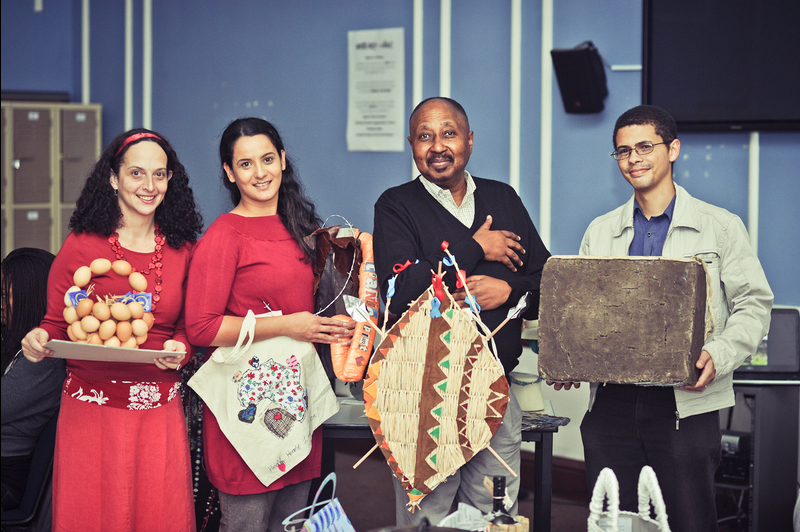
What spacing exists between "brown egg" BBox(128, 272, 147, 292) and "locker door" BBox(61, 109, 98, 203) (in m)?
2.97

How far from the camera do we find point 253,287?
1888 millimetres

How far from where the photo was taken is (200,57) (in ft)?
14.3

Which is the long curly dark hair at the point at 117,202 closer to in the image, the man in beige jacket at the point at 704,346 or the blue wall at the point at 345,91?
the man in beige jacket at the point at 704,346

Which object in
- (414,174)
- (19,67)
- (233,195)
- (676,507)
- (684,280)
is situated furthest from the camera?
(19,67)

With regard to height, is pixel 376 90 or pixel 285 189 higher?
pixel 376 90

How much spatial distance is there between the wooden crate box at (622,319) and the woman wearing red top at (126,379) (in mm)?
984

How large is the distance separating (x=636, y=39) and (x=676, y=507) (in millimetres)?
2530

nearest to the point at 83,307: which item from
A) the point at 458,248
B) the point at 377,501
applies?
the point at 458,248

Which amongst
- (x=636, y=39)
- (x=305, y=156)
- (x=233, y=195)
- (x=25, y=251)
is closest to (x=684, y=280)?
(x=233, y=195)

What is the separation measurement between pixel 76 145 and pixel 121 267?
120 inches

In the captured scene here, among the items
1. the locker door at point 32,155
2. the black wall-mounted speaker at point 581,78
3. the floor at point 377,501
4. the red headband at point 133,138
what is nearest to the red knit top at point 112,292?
the red headband at point 133,138

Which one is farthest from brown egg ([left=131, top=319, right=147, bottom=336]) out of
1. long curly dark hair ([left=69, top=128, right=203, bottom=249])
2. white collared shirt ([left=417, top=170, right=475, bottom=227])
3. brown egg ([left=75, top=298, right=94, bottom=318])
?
white collared shirt ([left=417, top=170, right=475, bottom=227])

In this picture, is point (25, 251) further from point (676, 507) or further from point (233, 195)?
point (676, 507)

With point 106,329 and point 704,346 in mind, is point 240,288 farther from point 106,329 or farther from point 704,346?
point 704,346
